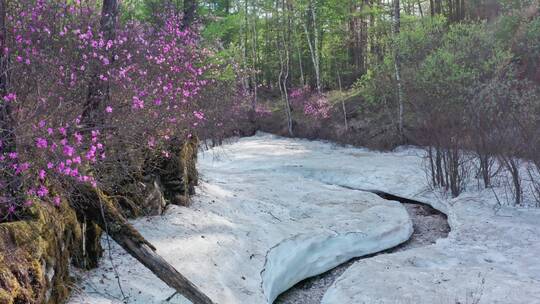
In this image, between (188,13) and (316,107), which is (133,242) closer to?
(188,13)

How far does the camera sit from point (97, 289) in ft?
14.4

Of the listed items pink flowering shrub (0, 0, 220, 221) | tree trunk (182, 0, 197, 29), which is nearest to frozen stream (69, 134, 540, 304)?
pink flowering shrub (0, 0, 220, 221)

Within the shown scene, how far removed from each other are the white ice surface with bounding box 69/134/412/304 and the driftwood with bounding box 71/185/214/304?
0.45m

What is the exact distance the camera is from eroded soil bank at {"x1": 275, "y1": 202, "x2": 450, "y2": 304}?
6715mm

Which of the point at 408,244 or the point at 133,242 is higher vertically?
the point at 133,242

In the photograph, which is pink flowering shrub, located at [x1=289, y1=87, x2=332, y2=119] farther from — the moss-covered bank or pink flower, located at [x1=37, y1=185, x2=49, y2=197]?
pink flower, located at [x1=37, y1=185, x2=49, y2=197]

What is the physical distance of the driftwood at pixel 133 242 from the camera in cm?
437

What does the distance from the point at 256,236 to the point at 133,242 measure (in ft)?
10.7

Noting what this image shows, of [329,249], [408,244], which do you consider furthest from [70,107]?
[408,244]

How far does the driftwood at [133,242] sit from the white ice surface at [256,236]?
45 cm

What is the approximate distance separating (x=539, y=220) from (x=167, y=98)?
7.04m

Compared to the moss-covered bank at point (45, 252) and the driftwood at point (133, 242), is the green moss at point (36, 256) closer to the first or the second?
the moss-covered bank at point (45, 252)

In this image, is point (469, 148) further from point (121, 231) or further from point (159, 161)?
point (121, 231)

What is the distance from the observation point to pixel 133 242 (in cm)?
445
